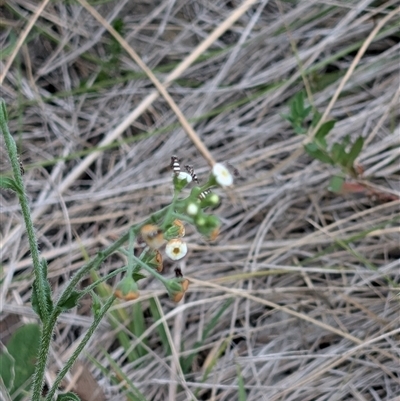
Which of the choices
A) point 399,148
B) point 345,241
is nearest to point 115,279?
point 345,241

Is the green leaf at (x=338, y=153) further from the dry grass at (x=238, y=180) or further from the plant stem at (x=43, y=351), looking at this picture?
the plant stem at (x=43, y=351)

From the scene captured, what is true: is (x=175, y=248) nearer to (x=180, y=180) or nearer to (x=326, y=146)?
(x=180, y=180)

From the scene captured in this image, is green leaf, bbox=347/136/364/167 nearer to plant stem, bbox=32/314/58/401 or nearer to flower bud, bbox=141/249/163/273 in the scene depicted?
flower bud, bbox=141/249/163/273

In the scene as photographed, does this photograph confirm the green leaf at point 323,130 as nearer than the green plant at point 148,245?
No

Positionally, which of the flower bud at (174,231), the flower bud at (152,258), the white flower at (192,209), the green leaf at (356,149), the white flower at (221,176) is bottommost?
the green leaf at (356,149)

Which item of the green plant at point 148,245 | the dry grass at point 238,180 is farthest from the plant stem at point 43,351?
the dry grass at point 238,180

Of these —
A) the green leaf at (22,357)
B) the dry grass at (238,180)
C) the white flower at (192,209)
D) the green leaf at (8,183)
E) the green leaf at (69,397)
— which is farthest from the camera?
the dry grass at (238,180)
